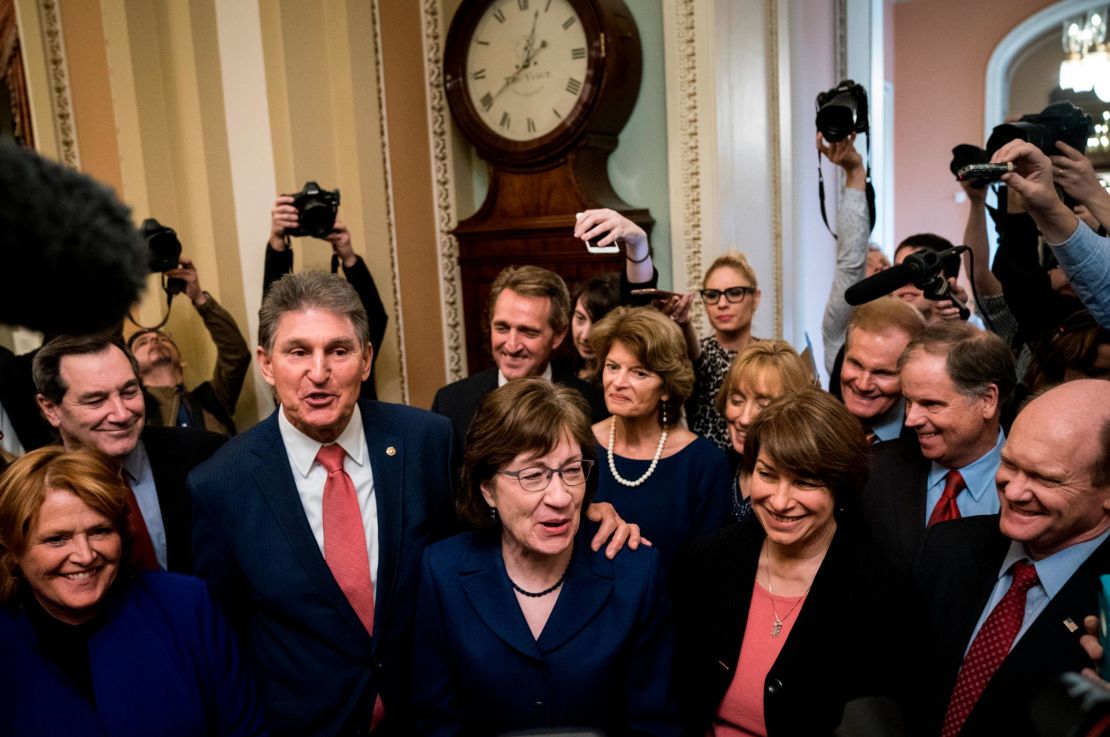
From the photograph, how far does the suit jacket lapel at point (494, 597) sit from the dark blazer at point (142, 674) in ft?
1.68

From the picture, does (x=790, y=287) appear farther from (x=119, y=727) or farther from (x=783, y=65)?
(x=119, y=727)

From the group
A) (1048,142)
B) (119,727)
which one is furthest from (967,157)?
(119,727)

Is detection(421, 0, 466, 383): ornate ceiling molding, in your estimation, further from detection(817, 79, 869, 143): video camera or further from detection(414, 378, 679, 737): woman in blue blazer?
detection(414, 378, 679, 737): woman in blue blazer

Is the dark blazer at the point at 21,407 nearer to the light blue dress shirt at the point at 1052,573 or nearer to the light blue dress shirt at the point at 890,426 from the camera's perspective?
the light blue dress shirt at the point at 890,426

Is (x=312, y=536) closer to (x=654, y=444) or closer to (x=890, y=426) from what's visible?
(x=654, y=444)

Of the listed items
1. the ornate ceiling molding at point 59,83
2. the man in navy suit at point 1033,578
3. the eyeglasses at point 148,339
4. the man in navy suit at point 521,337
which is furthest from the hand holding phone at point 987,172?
the ornate ceiling molding at point 59,83

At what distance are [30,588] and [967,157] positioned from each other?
2.30 m

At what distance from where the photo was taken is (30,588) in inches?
62.1

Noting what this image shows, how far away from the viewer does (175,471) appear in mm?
2154

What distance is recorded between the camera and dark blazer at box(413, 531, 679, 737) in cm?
155

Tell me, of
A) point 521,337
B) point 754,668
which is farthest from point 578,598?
point 521,337

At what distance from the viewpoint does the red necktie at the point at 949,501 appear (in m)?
1.83

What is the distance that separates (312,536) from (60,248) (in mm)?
1511

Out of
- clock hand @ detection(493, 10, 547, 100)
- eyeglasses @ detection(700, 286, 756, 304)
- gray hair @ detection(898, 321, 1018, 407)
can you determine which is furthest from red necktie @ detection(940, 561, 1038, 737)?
clock hand @ detection(493, 10, 547, 100)
